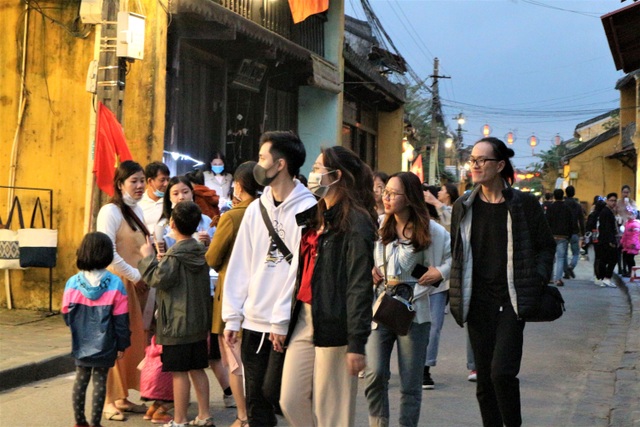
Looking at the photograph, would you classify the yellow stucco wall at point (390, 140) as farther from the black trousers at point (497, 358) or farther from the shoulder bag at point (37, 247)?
the black trousers at point (497, 358)

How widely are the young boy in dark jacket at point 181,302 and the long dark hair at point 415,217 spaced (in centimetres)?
139

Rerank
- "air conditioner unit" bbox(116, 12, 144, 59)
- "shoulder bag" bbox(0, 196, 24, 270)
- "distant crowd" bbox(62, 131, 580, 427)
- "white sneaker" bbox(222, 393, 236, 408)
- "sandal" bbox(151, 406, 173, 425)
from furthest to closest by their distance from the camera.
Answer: "shoulder bag" bbox(0, 196, 24, 270), "air conditioner unit" bbox(116, 12, 144, 59), "white sneaker" bbox(222, 393, 236, 408), "sandal" bbox(151, 406, 173, 425), "distant crowd" bbox(62, 131, 580, 427)

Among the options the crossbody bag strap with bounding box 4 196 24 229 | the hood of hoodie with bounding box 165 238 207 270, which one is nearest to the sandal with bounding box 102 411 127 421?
the hood of hoodie with bounding box 165 238 207 270

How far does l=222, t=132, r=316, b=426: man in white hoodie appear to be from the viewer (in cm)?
490

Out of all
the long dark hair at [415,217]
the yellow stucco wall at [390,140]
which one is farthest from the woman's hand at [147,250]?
the yellow stucco wall at [390,140]

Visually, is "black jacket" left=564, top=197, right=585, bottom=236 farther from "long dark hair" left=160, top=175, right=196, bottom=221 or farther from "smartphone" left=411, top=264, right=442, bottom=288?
"smartphone" left=411, top=264, right=442, bottom=288

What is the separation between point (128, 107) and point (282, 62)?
211 inches

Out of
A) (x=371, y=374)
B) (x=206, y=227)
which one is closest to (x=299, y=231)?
(x=371, y=374)

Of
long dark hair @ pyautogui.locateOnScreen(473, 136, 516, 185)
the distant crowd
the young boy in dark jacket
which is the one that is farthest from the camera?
the young boy in dark jacket

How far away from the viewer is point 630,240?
62.0ft

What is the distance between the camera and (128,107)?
39.7ft

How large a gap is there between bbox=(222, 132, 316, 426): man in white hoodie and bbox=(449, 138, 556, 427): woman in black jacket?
4.21 ft

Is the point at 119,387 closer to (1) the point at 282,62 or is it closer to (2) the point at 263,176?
(2) the point at 263,176

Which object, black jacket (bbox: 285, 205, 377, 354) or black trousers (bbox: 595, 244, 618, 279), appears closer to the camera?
black jacket (bbox: 285, 205, 377, 354)
